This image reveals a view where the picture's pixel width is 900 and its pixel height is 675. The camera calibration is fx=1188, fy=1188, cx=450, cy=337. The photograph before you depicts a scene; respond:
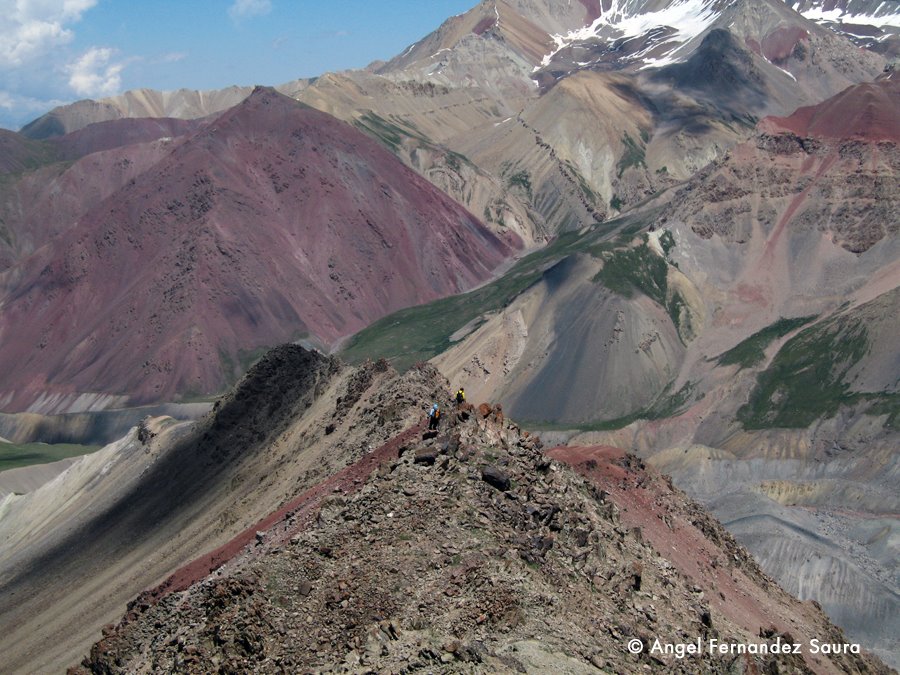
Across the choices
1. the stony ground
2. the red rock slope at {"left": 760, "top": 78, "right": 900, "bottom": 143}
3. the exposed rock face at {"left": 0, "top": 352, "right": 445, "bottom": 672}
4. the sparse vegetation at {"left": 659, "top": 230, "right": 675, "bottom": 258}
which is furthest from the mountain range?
the sparse vegetation at {"left": 659, "top": 230, "right": 675, "bottom": 258}

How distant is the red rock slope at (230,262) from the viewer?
447ft

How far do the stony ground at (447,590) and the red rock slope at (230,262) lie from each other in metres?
99.2

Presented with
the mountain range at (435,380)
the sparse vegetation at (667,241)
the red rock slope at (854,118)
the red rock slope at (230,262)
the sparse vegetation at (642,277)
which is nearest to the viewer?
the mountain range at (435,380)

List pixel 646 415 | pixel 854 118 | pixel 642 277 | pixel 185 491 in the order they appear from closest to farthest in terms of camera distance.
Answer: pixel 185 491, pixel 646 415, pixel 642 277, pixel 854 118

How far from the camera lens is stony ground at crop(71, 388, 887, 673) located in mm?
25984

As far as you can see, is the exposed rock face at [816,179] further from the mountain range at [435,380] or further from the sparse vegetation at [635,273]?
the sparse vegetation at [635,273]

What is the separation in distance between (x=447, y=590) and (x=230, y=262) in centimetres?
12180

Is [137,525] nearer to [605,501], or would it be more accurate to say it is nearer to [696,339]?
[605,501]

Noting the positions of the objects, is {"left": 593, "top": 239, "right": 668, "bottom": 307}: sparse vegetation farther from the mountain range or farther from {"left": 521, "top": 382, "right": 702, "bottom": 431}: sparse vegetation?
{"left": 521, "top": 382, "right": 702, "bottom": 431}: sparse vegetation

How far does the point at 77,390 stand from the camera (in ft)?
438

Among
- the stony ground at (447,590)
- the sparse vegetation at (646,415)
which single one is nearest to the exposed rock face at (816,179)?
the sparse vegetation at (646,415)

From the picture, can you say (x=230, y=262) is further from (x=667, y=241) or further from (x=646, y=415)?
(x=646, y=415)

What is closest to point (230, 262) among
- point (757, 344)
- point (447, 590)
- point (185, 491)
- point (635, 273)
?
point (635, 273)

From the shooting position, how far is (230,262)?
145125 millimetres
